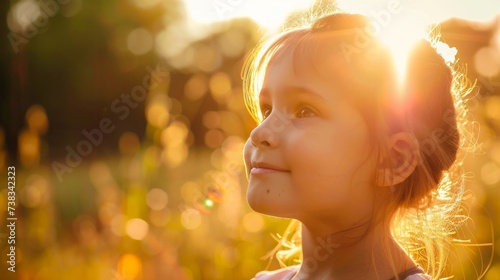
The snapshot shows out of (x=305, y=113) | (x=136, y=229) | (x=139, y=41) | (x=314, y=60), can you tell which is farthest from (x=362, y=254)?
(x=139, y=41)

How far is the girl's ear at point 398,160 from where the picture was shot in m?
1.70

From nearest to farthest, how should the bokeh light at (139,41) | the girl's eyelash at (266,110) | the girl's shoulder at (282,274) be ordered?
the girl's eyelash at (266,110) → the girl's shoulder at (282,274) → the bokeh light at (139,41)

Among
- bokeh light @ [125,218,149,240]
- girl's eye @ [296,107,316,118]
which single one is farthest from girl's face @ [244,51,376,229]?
bokeh light @ [125,218,149,240]

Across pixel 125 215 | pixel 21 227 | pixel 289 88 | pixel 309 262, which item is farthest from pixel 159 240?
pixel 289 88

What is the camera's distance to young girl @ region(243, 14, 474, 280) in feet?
5.31

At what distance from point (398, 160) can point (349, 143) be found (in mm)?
175

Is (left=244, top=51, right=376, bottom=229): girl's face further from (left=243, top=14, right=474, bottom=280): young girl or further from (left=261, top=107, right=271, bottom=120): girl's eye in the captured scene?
(left=261, top=107, right=271, bottom=120): girl's eye

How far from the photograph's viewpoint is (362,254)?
172cm

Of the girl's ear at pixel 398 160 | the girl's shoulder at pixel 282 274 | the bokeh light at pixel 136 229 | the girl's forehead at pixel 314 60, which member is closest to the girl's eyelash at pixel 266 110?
the girl's forehead at pixel 314 60

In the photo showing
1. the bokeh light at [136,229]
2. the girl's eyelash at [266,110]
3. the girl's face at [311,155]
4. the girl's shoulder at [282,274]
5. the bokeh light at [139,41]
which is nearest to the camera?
the girl's face at [311,155]

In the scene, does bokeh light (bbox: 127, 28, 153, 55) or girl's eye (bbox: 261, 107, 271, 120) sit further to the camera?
bokeh light (bbox: 127, 28, 153, 55)

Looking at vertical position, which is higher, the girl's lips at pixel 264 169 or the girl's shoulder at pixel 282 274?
the girl's lips at pixel 264 169

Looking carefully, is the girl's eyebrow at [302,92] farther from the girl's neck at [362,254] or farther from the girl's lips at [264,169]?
the girl's neck at [362,254]

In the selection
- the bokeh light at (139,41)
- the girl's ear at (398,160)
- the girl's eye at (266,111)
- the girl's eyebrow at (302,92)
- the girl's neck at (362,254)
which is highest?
the bokeh light at (139,41)
